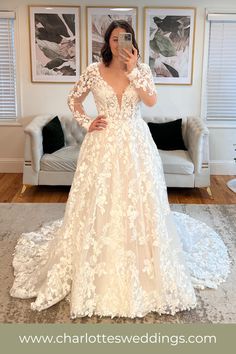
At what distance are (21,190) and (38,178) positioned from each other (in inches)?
13.6

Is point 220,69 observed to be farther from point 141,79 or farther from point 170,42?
point 141,79

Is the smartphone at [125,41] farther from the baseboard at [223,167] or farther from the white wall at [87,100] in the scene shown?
the baseboard at [223,167]

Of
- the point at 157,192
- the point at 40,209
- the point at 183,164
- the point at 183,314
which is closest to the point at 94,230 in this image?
the point at 157,192

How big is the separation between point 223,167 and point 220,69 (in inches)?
48.0

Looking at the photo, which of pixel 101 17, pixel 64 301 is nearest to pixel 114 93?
pixel 64 301

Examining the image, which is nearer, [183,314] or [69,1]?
[183,314]

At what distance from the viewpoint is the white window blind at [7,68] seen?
204 inches

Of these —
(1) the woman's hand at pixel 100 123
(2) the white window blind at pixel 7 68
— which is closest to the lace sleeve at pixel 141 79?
(1) the woman's hand at pixel 100 123

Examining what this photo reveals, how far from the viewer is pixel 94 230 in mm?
2568

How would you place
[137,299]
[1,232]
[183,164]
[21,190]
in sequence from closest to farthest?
[137,299], [1,232], [183,164], [21,190]

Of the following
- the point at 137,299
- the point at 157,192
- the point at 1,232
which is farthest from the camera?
Result: the point at 1,232

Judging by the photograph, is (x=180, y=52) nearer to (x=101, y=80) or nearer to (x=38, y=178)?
(x=38, y=178)

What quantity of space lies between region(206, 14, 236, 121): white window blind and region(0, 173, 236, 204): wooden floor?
0.93 m

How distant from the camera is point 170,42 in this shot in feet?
17.0
